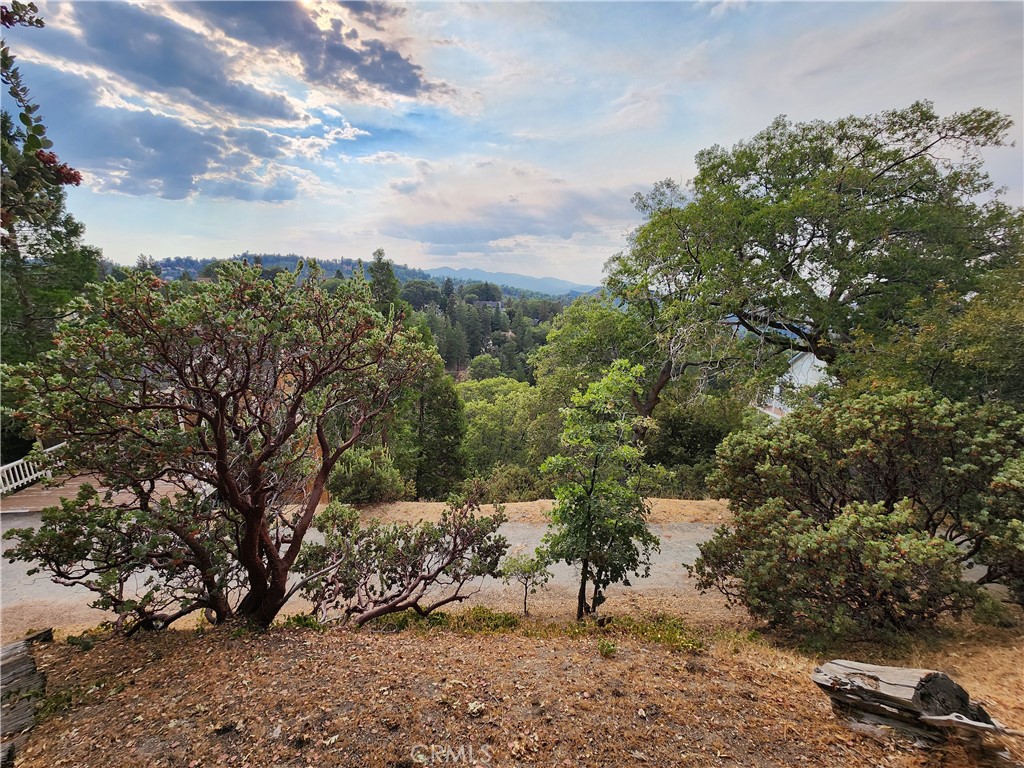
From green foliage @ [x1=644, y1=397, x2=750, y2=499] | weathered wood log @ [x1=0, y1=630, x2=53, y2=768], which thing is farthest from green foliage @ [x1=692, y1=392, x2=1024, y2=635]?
weathered wood log @ [x1=0, y1=630, x2=53, y2=768]

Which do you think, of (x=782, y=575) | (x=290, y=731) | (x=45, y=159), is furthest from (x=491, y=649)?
(x=45, y=159)

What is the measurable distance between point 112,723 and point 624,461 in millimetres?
5841

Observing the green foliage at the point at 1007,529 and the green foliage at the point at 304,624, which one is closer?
the green foliage at the point at 1007,529

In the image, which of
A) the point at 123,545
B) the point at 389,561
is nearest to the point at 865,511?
the point at 389,561

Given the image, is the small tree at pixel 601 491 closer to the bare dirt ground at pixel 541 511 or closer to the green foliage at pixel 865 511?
the green foliage at pixel 865 511

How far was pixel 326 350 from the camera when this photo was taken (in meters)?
5.22

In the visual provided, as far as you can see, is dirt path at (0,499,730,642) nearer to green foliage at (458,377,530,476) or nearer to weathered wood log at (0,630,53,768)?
weathered wood log at (0,630,53,768)

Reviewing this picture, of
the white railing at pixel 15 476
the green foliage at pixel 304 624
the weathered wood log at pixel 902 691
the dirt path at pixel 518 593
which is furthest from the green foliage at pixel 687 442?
the white railing at pixel 15 476

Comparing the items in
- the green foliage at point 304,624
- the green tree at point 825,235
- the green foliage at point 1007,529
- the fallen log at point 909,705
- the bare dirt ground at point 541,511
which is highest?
the green tree at point 825,235

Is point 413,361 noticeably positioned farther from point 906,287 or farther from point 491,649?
point 906,287

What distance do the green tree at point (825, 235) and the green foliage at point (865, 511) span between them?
3629mm

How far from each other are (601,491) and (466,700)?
10.2ft

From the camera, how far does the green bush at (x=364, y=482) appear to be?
12703mm

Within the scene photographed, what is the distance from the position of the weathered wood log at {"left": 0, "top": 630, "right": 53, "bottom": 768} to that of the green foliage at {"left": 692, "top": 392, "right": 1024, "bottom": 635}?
7.61 metres
